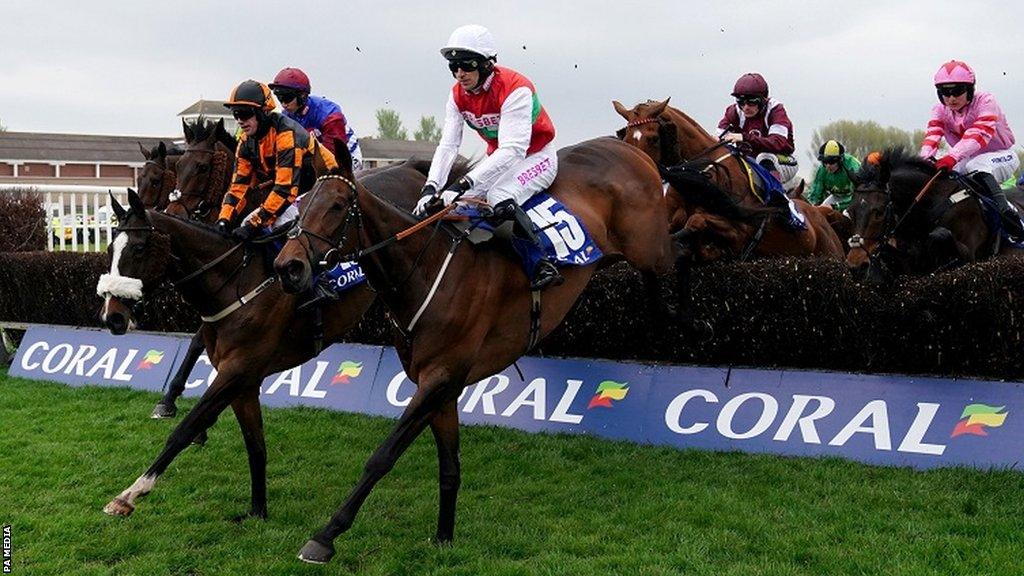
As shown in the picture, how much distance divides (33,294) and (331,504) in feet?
21.7

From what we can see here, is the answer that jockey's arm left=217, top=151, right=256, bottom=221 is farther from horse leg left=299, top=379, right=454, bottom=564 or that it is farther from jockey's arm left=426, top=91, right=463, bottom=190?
horse leg left=299, top=379, right=454, bottom=564

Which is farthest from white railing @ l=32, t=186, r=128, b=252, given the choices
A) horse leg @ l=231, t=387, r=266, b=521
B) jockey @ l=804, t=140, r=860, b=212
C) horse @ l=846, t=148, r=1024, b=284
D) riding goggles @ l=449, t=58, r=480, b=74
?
horse @ l=846, t=148, r=1024, b=284

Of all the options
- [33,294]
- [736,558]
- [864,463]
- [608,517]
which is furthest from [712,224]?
[33,294]

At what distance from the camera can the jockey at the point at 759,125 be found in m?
7.54

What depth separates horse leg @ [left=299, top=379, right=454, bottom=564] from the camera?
406 cm

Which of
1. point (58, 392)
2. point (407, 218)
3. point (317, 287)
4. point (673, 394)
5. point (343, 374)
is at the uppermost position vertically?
point (407, 218)

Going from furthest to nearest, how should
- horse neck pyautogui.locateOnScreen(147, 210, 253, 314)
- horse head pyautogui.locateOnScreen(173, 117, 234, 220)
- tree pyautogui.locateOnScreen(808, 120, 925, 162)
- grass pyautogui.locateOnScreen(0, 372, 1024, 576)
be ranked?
tree pyautogui.locateOnScreen(808, 120, 925, 162)
horse head pyautogui.locateOnScreen(173, 117, 234, 220)
horse neck pyautogui.locateOnScreen(147, 210, 253, 314)
grass pyautogui.locateOnScreen(0, 372, 1024, 576)

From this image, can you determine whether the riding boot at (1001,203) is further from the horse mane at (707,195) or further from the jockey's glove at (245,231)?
the jockey's glove at (245,231)

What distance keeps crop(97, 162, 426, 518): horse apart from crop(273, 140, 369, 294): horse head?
3.53 ft

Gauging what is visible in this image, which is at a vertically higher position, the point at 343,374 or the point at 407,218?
the point at 407,218

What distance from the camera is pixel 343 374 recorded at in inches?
309

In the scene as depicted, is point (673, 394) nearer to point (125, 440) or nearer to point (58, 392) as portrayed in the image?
point (125, 440)

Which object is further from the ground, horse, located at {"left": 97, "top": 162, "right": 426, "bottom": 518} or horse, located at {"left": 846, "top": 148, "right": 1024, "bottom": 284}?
horse, located at {"left": 846, "top": 148, "right": 1024, "bottom": 284}

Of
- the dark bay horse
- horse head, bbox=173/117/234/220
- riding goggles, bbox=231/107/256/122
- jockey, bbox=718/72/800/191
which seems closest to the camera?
the dark bay horse
